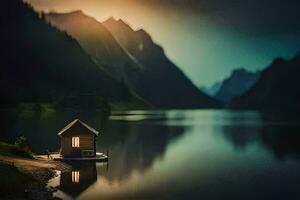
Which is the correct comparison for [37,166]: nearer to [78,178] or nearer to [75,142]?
[78,178]

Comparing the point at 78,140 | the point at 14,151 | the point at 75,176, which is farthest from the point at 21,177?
the point at 78,140

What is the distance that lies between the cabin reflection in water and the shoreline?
1.47 metres

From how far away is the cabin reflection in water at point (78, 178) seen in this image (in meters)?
53.0

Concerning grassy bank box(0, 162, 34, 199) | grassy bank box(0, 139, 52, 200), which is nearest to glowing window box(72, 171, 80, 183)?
grassy bank box(0, 139, 52, 200)

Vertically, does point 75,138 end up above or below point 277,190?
above

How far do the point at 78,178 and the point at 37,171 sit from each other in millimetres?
5029

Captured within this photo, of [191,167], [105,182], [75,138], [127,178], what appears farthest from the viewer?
[191,167]

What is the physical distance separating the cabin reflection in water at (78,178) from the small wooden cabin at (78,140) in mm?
2663

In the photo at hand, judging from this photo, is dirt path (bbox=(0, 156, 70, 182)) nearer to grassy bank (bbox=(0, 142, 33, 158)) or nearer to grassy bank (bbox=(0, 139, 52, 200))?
grassy bank (bbox=(0, 139, 52, 200))

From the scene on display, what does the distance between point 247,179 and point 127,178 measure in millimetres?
16051

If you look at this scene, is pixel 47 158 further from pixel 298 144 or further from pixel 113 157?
pixel 298 144

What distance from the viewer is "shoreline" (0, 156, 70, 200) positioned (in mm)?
46156

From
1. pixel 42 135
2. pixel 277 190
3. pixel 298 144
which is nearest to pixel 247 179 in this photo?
pixel 277 190

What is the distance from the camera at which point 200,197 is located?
171 feet
